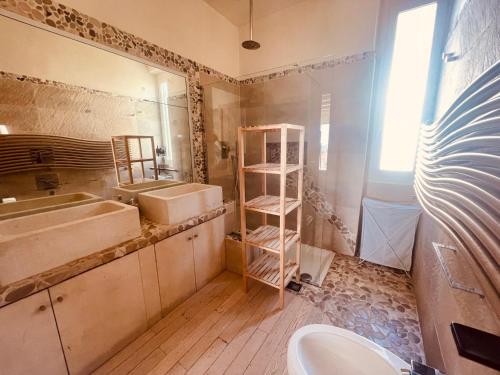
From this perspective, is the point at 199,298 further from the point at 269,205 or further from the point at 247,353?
the point at 269,205

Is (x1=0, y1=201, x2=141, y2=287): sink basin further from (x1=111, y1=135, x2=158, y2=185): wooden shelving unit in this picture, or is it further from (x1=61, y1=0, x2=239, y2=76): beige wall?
(x1=61, y1=0, x2=239, y2=76): beige wall

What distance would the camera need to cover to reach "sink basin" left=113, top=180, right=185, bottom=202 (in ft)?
5.52

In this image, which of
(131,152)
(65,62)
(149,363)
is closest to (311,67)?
(131,152)

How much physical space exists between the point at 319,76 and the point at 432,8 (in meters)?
1.00

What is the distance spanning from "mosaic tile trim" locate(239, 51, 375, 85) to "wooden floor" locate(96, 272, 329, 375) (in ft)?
7.74

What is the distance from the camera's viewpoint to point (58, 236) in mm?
1070

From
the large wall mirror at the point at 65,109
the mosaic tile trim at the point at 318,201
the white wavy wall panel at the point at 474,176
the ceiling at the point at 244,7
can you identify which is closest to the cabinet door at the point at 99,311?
the large wall mirror at the point at 65,109

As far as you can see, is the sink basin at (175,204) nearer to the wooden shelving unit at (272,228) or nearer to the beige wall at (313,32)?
the wooden shelving unit at (272,228)

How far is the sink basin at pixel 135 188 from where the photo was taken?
5.52ft

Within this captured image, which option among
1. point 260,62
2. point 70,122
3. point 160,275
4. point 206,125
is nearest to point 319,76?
point 260,62

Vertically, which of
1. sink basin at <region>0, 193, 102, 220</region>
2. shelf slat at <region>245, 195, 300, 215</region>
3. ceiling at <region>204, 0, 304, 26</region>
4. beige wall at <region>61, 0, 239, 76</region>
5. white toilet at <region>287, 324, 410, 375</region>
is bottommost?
white toilet at <region>287, 324, 410, 375</region>

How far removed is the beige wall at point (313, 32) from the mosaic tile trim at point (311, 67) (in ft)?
0.17

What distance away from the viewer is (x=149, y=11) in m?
1.73

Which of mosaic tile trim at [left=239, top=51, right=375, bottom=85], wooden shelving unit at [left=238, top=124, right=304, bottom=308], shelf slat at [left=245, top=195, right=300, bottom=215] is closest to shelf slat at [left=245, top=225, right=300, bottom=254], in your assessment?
wooden shelving unit at [left=238, top=124, right=304, bottom=308]
